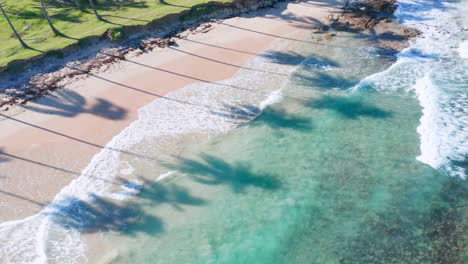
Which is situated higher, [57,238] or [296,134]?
[296,134]

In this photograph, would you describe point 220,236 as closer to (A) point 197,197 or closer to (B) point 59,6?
(A) point 197,197

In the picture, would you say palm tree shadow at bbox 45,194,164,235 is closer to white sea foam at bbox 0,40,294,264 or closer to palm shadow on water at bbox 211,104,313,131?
white sea foam at bbox 0,40,294,264

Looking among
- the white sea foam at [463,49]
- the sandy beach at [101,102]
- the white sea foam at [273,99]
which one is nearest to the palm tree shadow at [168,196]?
the sandy beach at [101,102]

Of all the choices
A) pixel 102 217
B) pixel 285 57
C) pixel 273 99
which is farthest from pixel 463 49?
pixel 102 217

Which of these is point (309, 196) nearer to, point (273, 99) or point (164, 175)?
point (164, 175)

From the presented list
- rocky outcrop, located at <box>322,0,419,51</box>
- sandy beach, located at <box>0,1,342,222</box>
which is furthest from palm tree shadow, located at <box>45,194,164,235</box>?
rocky outcrop, located at <box>322,0,419,51</box>

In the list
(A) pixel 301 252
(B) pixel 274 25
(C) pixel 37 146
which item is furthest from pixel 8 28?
(A) pixel 301 252

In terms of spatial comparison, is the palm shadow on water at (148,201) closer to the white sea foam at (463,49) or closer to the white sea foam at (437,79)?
the white sea foam at (437,79)
